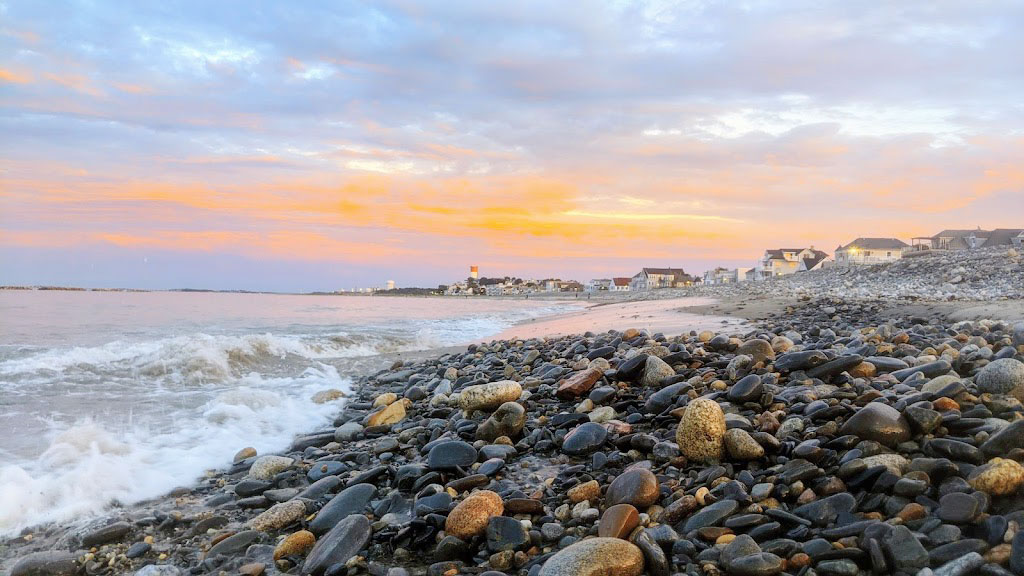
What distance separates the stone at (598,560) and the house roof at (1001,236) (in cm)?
7106

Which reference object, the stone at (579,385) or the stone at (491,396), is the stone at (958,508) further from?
the stone at (491,396)

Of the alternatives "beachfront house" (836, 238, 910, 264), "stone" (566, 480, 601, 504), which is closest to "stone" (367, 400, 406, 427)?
"stone" (566, 480, 601, 504)

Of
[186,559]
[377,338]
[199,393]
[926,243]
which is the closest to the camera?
[186,559]

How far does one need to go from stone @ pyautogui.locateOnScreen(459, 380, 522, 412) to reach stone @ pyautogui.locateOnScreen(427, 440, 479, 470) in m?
1.23

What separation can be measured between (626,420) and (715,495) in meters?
1.54

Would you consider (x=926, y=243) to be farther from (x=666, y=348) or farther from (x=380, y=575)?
(x=380, y=575)

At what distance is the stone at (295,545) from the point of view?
11.5ft

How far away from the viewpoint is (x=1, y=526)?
4266 millimetres

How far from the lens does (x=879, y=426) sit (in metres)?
3.42

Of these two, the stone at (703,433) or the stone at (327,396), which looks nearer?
the stone at (703,433)

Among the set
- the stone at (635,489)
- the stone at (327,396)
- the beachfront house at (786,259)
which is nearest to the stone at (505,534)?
the stone at (635,489)

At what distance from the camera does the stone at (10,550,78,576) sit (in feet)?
11.6

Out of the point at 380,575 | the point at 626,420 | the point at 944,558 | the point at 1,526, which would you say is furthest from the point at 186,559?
the point at 944,558

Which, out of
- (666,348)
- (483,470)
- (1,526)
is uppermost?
(666,348)
